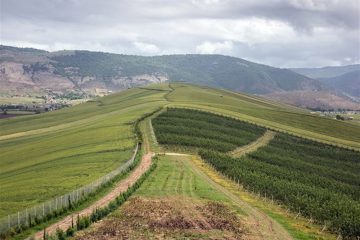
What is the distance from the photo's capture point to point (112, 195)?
7525cm

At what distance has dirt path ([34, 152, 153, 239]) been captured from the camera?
5524 cm

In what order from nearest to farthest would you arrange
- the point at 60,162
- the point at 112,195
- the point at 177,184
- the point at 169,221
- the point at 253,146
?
the point at 169,221, the point at 112,195, the point at 177,184, the point at 60,162, the point at 253,146

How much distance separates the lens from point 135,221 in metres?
59.8

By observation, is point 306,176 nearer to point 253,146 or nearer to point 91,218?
point 253,146

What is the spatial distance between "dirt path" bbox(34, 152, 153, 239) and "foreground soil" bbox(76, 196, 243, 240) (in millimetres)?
3226


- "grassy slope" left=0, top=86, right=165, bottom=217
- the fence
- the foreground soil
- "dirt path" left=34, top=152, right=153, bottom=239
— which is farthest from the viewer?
"grassy slope" left=0, top=86, right=165, bottom=217

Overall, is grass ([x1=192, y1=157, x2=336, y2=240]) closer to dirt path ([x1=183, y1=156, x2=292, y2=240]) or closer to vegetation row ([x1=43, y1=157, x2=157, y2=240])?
dirt path ([x1=183, y1=156, x2=292, y2=240])

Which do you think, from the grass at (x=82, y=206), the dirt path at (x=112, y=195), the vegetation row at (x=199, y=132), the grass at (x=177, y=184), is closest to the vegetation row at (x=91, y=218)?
the dirt path at (x=112, y=195)

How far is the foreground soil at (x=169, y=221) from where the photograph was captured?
54.0 metres

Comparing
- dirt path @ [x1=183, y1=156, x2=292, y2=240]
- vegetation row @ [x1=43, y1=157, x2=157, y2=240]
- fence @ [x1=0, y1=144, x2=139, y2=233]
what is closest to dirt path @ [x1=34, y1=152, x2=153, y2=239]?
vegetation row @ [x1=43, y1=157, x2=157, y2=240]

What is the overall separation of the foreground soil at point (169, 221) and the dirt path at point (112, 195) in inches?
127

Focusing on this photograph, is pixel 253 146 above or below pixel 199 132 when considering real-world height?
below

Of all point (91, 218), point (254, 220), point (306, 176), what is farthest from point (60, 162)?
point (306, 176)

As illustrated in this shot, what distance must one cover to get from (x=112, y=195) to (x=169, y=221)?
17.3 metres
